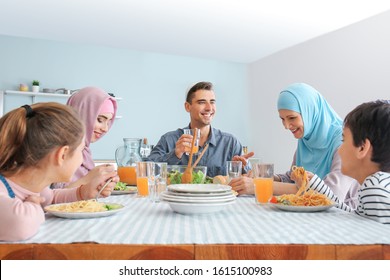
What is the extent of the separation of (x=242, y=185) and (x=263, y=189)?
23 centimetres

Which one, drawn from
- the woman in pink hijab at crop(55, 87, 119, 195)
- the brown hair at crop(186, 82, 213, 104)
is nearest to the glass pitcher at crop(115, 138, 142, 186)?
the woman in pink hijab at crop(55, 87, 119, 195)

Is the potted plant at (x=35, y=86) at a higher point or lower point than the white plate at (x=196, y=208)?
higher

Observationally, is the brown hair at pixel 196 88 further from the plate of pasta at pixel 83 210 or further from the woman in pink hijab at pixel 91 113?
the plate of pasta at pixel 83 210

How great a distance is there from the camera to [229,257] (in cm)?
84

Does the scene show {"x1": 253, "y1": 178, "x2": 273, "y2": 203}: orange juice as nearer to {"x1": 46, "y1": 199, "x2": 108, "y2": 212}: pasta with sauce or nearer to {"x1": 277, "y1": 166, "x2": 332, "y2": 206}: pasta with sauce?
{"x1": 277, "y1": 166, "x2": 332, "y2": 206}: pasta with sauce

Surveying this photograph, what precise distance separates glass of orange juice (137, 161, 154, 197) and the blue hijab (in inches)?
41.4

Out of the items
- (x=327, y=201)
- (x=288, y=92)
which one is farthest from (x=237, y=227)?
(x=288, y=92)

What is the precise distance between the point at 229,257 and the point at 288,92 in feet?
5.40

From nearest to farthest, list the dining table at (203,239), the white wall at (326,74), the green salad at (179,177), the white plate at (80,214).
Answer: the dining table at (203,239), the white plate at (80,214), the green salad at (179,177), the white wall at (326,74)

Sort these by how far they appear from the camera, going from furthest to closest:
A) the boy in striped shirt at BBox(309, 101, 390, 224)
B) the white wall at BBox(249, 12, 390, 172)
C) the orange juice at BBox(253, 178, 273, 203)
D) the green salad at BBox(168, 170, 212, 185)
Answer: the white wall at BBox(249, 12, 390, 172), the green salad at BBox(168, 170, 212, 185), the orange juice at BBox(253, 178, 273, 203), the boy in striped shirt at BBox(309, 101, 390, 224)

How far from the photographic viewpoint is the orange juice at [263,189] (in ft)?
4.81

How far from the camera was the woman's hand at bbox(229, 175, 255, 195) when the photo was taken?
1.70m

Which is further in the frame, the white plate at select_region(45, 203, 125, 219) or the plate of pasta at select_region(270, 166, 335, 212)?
the plate of pasta at select_region(270, 166, 335, 212)

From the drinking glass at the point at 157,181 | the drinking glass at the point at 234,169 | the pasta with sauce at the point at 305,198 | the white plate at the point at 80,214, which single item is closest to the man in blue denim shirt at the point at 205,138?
the drinking glass at the point at 234,169
